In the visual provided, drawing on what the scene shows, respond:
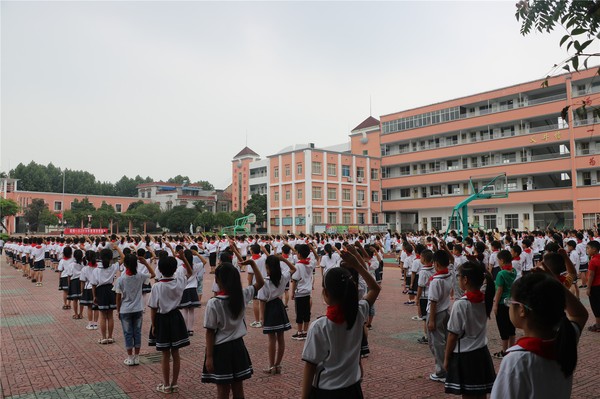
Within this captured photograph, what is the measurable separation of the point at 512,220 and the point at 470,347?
43037 millimetres

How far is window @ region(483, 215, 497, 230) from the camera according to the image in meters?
43.9

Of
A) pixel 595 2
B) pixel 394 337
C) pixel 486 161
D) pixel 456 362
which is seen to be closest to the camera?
pixel 595 2

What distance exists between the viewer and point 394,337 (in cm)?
817

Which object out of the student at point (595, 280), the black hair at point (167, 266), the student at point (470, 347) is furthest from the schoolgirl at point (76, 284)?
the student at point (595, 280)

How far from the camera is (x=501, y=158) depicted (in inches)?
1718

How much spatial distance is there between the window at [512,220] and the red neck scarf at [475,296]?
4202cm

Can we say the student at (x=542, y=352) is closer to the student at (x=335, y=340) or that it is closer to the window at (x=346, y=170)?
the student at (x=335, y=340)

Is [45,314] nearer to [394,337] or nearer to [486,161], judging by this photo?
[394,337]

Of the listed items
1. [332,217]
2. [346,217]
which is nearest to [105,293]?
[332,217]

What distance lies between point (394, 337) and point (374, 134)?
1966 inches

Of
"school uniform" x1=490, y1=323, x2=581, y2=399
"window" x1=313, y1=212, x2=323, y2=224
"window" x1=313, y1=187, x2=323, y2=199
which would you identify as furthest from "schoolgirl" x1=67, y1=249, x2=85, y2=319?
"window" x1=313, y1=187, x2=323, y2=199

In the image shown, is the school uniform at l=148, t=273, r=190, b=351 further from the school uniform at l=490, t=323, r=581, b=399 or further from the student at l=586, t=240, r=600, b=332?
the student at l=586, t=240, r=600, b=332

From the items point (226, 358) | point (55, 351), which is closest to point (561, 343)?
point (226, 358)

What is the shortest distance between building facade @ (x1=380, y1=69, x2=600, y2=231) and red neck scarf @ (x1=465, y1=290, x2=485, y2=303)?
30234 millimetres
